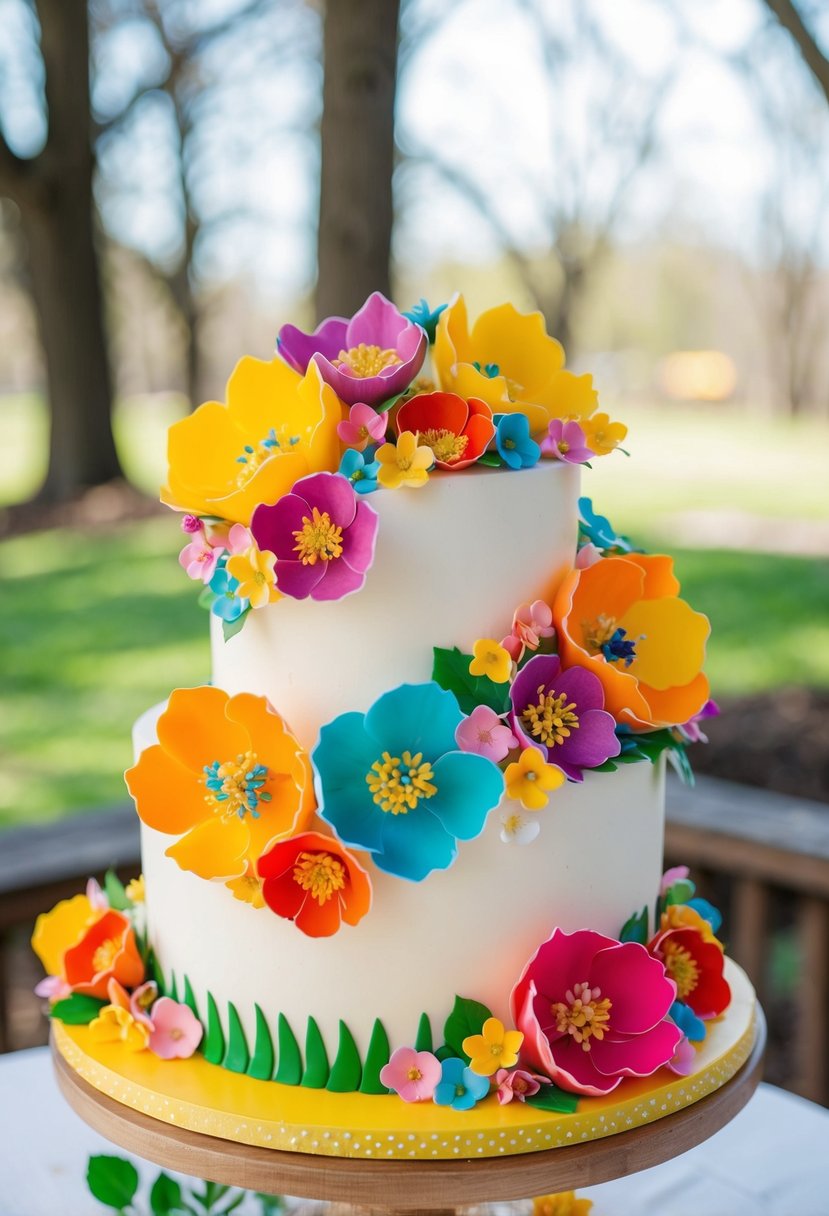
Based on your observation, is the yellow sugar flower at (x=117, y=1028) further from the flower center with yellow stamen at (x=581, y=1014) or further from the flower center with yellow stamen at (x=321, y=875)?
the flower center with yellow stamen at (x=581, y=1014)

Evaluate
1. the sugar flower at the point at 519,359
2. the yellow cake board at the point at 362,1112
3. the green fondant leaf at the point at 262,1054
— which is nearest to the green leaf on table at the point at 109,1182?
the yellow cake board at the point at 362,1112

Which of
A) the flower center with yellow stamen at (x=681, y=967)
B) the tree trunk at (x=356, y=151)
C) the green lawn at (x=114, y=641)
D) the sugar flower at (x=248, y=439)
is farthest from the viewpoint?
the green lawn at (x=114, y=641)

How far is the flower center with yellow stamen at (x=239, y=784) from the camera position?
3.36ft

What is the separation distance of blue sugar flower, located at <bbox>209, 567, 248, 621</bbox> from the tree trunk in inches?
66.3

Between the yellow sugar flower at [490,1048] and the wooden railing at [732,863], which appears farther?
the wooden railing at [732,863]

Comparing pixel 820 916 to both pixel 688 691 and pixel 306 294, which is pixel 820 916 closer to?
pixel 688 691

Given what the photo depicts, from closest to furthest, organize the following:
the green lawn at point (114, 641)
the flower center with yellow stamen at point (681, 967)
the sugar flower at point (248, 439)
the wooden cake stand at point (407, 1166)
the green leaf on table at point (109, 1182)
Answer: the wooden cake stand at point (407, 1166), the sugar flower at point (248, 439), the flower center with yellow stamen at point (681, 967), the green leaf on table at point (109, 1182), the green lawn at point (114, 641)

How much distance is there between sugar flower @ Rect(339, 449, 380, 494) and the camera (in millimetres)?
1041

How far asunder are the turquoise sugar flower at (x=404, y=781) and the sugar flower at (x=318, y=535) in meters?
0.11

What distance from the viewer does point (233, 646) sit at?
3.67 ft

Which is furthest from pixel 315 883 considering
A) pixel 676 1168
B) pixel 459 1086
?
pixel 676 1168

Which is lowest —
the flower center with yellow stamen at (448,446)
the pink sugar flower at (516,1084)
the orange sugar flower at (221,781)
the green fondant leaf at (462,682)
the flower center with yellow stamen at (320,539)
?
the pink sugar flower at (516,1084)

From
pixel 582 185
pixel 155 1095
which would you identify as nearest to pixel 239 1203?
pixel 155 1095

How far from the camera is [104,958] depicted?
1.23 meters
